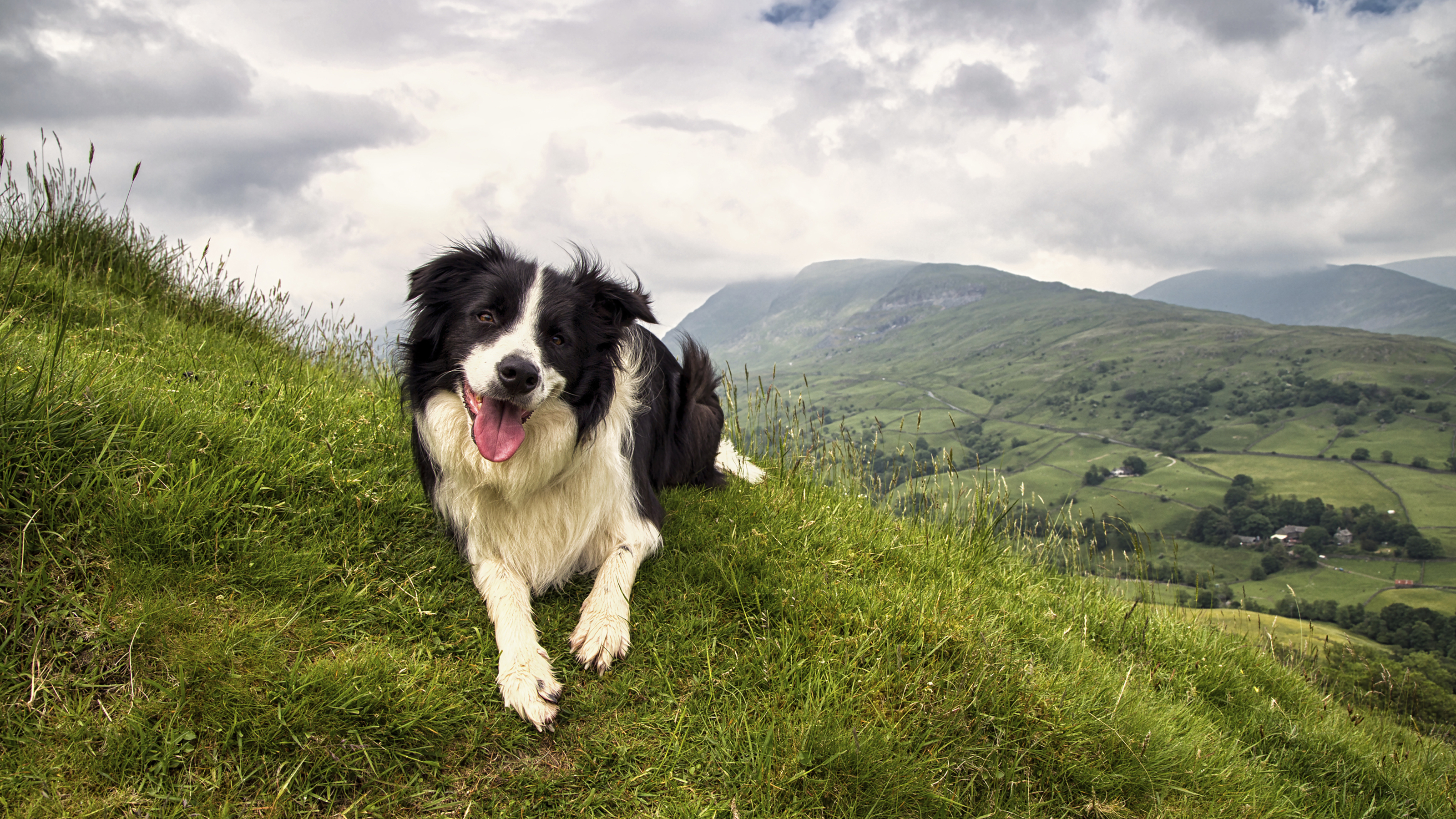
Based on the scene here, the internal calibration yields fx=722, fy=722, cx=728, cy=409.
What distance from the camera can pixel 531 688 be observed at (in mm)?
3270

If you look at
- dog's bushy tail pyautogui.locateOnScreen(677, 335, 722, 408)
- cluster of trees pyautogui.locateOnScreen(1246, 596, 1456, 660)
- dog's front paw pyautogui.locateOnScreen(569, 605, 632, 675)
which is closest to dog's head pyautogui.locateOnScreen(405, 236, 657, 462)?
dog's front paw pyautogui.locateOnScreen(569, 605, 632, 675)

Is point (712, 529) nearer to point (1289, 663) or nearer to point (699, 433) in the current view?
point (699, 433)

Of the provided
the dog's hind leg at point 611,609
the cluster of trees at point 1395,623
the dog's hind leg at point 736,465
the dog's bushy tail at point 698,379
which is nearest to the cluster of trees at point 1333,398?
the cluster of trees at point 1395,623

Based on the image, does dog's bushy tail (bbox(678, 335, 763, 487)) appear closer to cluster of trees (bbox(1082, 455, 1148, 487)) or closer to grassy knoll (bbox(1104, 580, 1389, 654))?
grassy knoll (bbox(1104, 580, 1389, 654))

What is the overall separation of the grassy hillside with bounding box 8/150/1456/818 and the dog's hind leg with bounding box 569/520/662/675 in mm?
95

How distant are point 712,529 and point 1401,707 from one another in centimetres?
808

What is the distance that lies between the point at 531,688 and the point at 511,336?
Result: 1.63 meters

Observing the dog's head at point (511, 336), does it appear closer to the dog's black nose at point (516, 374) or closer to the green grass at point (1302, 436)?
the dog's black nose at point (516, 374)

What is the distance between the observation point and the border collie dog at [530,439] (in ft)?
11.3

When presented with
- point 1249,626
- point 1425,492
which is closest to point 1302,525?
point 1425,492

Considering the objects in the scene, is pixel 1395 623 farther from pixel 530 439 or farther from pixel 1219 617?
pixel 530 439

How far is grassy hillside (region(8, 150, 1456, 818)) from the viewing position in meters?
2.78

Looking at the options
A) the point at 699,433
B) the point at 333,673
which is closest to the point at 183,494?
the point at 333,673

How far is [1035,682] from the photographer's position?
149 inches
